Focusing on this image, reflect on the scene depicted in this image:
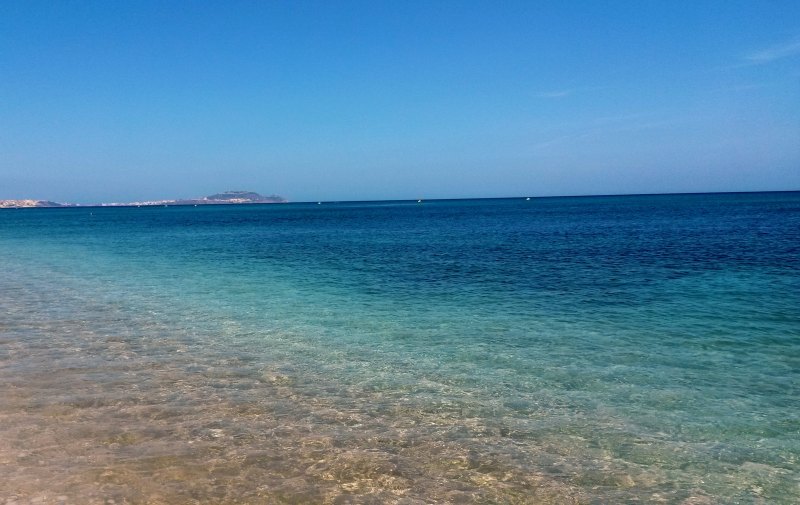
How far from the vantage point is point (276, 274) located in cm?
2819

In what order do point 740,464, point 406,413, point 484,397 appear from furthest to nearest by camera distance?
point 484,397
point 406,413
point 740,464

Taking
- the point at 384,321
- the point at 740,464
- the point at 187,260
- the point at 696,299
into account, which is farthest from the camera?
the point at 187,260

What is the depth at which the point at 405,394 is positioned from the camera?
33.0ft

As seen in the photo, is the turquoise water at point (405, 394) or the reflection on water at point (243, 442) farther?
the turquoise water at point (405, 394)

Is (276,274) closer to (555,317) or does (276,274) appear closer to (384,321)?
(384,321)

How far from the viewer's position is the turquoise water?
22.5ft

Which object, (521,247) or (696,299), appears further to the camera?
(521,247)

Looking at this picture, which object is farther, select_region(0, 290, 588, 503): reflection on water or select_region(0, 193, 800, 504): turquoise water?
select_region(0, 193, 800, 504): turquoise water

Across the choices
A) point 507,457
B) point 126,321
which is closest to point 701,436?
point 507,457

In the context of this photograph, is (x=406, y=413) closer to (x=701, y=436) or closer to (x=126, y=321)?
(x=701, y=436)

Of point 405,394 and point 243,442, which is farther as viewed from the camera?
point 405,394

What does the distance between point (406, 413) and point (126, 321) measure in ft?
37.1

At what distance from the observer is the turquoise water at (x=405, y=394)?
6871 millimetres

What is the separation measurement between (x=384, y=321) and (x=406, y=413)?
743 cm
